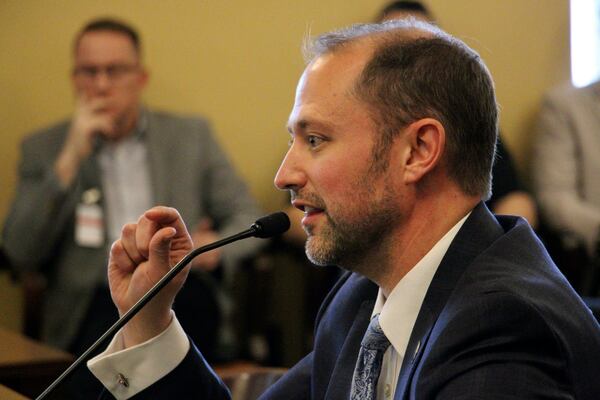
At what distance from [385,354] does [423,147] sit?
341 millimetres

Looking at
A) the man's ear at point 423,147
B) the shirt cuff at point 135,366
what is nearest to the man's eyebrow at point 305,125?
the man's ear at point 423,147

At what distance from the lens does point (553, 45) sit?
5234 millimetres

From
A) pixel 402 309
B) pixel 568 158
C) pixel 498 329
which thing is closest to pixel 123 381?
pixel 402 309

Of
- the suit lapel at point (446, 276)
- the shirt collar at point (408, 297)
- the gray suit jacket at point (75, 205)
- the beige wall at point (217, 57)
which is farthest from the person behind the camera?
the beige wall at point (217, 57)

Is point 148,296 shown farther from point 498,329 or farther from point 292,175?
point 498,329

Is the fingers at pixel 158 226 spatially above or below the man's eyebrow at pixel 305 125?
below

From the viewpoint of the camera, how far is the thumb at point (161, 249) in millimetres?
1798

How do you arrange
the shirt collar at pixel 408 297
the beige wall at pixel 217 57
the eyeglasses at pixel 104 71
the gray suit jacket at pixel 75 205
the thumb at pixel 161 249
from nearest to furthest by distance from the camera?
the shirt collar at pixel 408 297 < the thumb at pixel 161 249 < the gray suit jacket at pixel 75 205 < the eyeglasses at pixel 104 71 < the beige wall at pixel 217 57

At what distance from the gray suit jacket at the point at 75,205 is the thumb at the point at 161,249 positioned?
1.92 m

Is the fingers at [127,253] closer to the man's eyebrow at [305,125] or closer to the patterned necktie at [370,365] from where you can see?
the man's eyebrow at [305,125]

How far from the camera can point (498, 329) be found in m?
1.42

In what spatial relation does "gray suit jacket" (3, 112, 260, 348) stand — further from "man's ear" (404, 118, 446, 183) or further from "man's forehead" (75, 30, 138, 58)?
"man's ear" (404, 118, 446, 183)

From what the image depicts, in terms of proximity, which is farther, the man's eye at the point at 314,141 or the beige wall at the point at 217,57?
the beige wall at the point at 217,57

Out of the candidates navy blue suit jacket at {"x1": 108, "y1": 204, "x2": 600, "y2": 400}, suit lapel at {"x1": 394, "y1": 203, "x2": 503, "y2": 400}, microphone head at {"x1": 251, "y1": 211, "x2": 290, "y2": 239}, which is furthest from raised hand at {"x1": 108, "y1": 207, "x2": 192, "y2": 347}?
suit lapel at {"x1": 394, "y1": 203, "x2": 503, "y2": 400}
